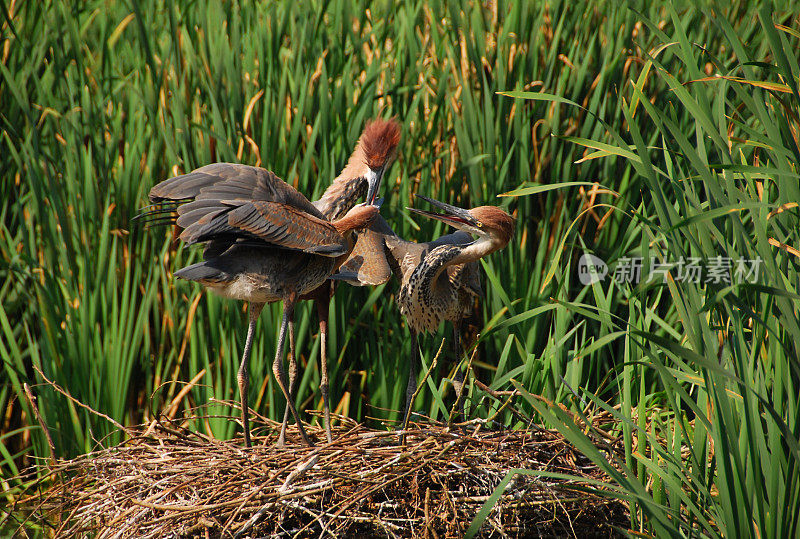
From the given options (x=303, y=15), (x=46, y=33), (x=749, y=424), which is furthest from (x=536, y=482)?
(x=46, y=33)

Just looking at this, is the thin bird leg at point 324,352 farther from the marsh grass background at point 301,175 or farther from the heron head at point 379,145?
the heron head at point 379,145

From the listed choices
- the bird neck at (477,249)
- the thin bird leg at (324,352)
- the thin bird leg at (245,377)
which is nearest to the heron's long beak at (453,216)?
the bird neck at (477,249)

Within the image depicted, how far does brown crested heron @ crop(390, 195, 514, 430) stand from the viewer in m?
3.43

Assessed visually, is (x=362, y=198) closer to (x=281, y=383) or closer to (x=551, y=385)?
(x=281, y=383)

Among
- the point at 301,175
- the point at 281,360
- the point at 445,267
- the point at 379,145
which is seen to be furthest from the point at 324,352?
the point at 379,145

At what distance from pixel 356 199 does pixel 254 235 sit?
107 cm

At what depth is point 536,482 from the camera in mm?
2701

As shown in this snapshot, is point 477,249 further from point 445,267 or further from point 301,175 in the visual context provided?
point 301,175

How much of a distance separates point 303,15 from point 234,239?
189 cm

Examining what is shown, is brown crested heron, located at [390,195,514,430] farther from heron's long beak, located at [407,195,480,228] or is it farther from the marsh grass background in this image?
the marsh grass background

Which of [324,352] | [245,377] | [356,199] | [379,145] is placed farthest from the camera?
[356,199]

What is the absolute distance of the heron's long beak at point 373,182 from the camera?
12.3ft

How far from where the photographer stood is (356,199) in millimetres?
3934

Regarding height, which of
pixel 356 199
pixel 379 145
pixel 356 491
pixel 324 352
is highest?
pixel 379 145
